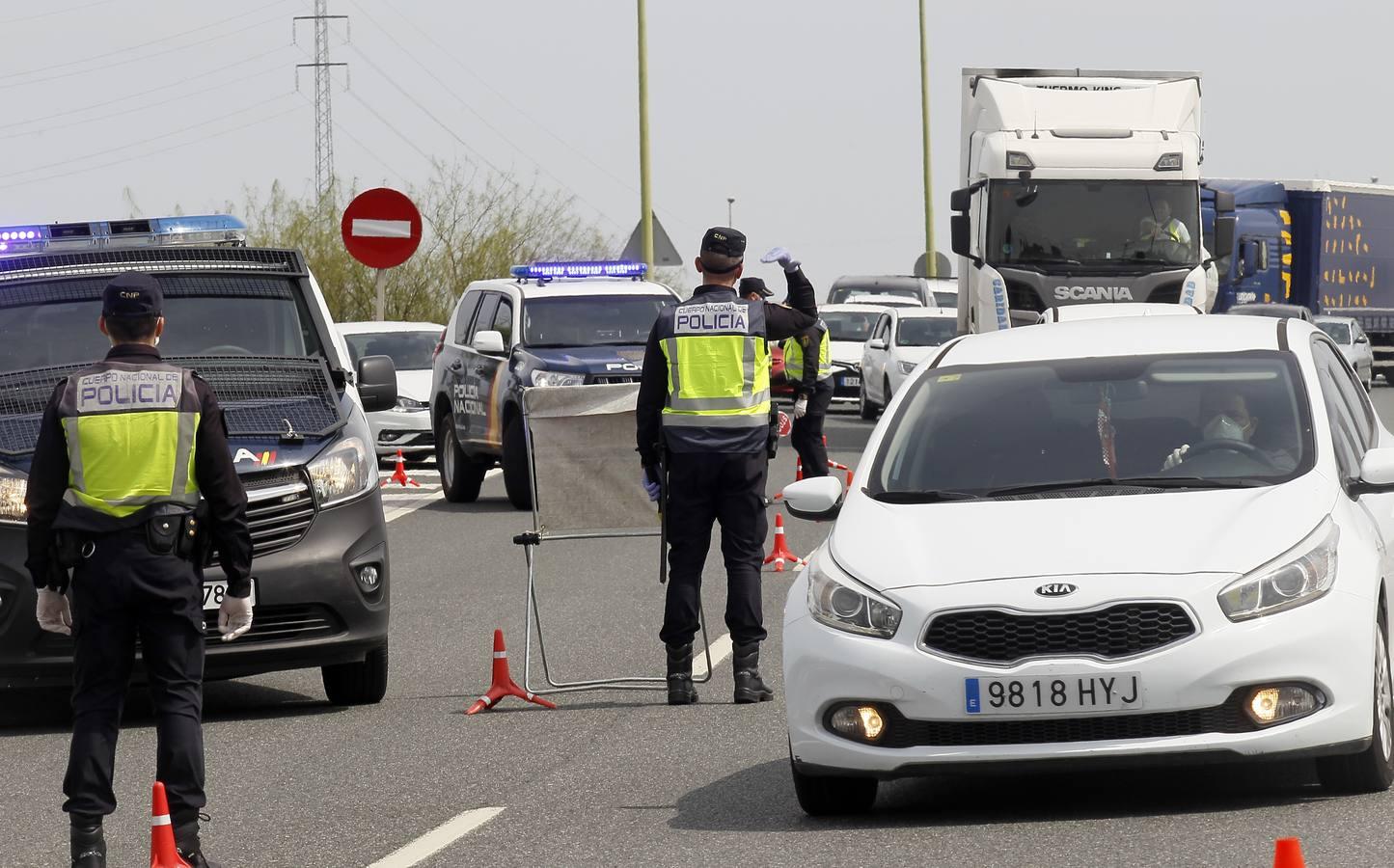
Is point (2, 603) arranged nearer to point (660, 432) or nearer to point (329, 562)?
point (329, 562)

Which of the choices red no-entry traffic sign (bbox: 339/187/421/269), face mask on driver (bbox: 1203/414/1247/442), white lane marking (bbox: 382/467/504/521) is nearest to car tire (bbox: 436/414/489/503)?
white lane marking (bbox: 382/467/504/521)

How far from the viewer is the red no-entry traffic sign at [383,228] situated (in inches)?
801

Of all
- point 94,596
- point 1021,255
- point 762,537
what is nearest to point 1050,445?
point 762,537

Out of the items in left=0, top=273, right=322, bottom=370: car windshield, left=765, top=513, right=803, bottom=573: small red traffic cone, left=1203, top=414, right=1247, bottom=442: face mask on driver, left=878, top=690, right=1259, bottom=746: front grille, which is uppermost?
left=0, top=273, right=322, bottom=370: car windshield

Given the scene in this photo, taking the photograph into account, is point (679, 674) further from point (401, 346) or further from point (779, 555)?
point (401, 346)

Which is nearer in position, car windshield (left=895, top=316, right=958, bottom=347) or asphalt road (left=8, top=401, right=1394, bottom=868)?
asphalt road (left=8, top=401, right=1394, bottom=868)

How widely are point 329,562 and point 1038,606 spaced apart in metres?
4.09

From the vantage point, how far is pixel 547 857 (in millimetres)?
7168

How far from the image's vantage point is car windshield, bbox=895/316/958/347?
3472cm

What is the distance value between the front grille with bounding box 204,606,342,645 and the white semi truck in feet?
50.7

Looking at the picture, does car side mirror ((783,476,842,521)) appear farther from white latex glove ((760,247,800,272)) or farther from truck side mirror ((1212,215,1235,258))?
truck side mirror ((1212,215,1235,258))

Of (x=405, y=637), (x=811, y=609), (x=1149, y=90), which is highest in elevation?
(x=1149, y=90)

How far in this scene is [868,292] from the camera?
4834cm

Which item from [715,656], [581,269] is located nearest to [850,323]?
[581,269]
